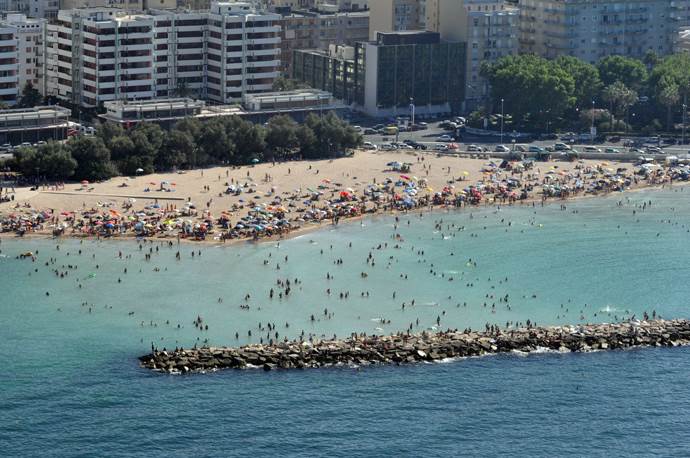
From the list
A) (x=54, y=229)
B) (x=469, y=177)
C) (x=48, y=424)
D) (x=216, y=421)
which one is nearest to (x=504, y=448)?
(x=216, y=421)

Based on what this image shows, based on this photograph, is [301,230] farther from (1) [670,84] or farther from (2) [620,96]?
(1) [670,84]

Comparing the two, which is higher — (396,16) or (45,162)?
(396,16)

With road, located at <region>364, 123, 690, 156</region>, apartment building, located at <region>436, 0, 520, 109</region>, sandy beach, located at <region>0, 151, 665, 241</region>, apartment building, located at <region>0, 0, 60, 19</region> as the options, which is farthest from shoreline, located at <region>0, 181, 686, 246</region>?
apartment building, located at <region>0, 0, 60, 19</region>

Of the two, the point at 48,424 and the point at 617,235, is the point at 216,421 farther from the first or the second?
the point at 617,235

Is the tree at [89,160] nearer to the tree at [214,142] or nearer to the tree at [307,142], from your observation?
the tree at [214,142]

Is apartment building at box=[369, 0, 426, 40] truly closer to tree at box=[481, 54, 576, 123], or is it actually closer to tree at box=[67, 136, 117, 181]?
tree at box=[481, 54, 576, 123]

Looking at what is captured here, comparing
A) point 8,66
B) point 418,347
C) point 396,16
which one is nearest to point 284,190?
point 8,66
